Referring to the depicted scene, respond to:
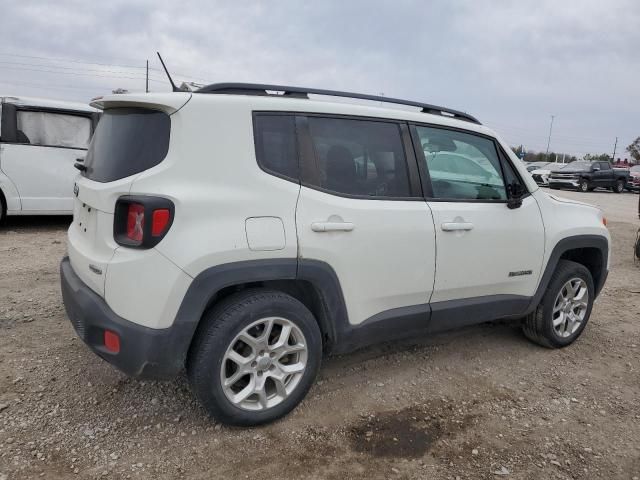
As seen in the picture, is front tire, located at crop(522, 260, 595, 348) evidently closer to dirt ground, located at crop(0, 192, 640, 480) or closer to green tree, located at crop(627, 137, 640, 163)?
dirt ground, located at crop(0, 192, 640, 480)

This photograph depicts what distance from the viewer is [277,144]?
2.70 metres

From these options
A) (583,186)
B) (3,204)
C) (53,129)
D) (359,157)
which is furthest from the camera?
(583,186)

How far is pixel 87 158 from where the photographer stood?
3.07 m

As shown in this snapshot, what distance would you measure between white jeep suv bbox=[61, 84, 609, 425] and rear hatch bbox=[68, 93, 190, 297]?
0.4 inches

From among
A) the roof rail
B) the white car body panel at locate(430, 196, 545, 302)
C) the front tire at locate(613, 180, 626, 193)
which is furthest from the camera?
the front tire at locate(613, 180, 626, 193)

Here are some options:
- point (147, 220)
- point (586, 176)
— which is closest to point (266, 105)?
point (147, 220)

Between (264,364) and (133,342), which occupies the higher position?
(133,342)

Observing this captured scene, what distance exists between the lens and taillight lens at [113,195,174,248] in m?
2.33

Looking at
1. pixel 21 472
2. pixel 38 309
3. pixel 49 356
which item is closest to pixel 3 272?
pixel 38 309

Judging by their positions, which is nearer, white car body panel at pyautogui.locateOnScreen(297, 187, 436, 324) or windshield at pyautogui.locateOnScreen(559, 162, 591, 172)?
white car body panel at pyautogui.locateOnScreen(297, 187, 436, 324)

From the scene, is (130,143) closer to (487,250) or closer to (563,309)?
(487,250)

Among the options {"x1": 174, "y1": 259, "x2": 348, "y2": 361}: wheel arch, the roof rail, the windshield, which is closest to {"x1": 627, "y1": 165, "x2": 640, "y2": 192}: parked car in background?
the windshield

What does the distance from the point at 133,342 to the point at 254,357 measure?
616 millimetres

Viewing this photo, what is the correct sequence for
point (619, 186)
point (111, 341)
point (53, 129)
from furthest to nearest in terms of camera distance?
point (619, 186), point (53, 129), point (111, 341)
